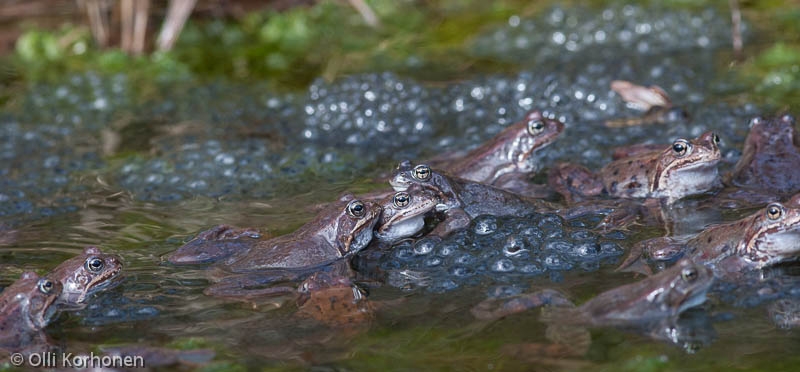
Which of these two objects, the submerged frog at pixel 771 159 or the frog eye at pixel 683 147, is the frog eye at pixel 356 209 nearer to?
the frog eye at pixel 683 147

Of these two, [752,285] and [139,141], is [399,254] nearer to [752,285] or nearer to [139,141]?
[752,285]

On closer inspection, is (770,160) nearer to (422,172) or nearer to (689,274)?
(689,274)

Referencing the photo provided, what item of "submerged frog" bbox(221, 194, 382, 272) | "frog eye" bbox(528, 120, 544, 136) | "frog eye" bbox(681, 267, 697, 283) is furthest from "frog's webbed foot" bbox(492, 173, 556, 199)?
"frog eye" bbox(681, 267, 697, 283)

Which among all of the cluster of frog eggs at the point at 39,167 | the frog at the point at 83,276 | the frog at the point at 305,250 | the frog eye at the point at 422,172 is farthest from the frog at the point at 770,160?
the cluster of frog eggs at the point at 39,167

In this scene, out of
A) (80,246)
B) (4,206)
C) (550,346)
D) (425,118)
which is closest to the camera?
(550,346)

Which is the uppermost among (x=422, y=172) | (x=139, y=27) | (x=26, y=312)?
(x=139, y=27)

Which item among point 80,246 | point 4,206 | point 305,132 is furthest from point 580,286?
point 4,206

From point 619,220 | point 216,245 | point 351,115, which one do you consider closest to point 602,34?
point 351,115
